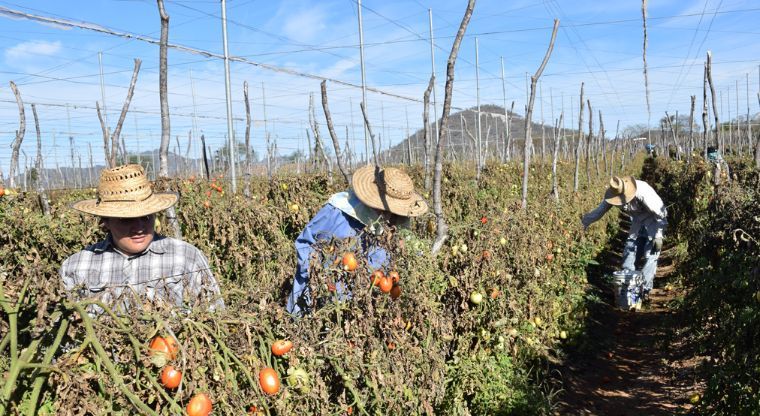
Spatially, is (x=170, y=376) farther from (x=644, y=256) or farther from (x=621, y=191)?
(x=644, y=256)

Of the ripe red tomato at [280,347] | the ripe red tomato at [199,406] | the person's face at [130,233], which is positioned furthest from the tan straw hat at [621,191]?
the ripe red tomato at [199,406]

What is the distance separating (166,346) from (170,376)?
0.07 m

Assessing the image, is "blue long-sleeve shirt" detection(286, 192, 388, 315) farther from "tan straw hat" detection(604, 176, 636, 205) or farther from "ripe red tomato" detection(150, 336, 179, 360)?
"tan straw hat" detection(604, 176, 636, 205)

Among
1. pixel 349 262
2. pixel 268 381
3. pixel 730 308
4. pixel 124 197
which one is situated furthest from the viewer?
pixel 730 308

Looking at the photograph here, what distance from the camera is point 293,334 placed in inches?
62.8

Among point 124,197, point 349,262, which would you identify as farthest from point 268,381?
point 124,197

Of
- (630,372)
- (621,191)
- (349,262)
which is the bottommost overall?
(630,372)

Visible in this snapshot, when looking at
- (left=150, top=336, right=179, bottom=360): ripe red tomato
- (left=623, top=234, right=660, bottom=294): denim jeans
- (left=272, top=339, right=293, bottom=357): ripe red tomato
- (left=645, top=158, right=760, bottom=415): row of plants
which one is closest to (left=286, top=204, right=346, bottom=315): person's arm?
(left=272, top=339, right=293, bottom=357): ripe red tomato

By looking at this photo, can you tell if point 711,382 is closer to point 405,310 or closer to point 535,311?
point 535,311

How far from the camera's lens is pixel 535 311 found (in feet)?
12.6

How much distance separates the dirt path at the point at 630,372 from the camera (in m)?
3.69

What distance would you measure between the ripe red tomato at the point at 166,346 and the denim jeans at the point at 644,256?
5.52 m

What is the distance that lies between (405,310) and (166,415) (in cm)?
109

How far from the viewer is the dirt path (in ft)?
12.1
